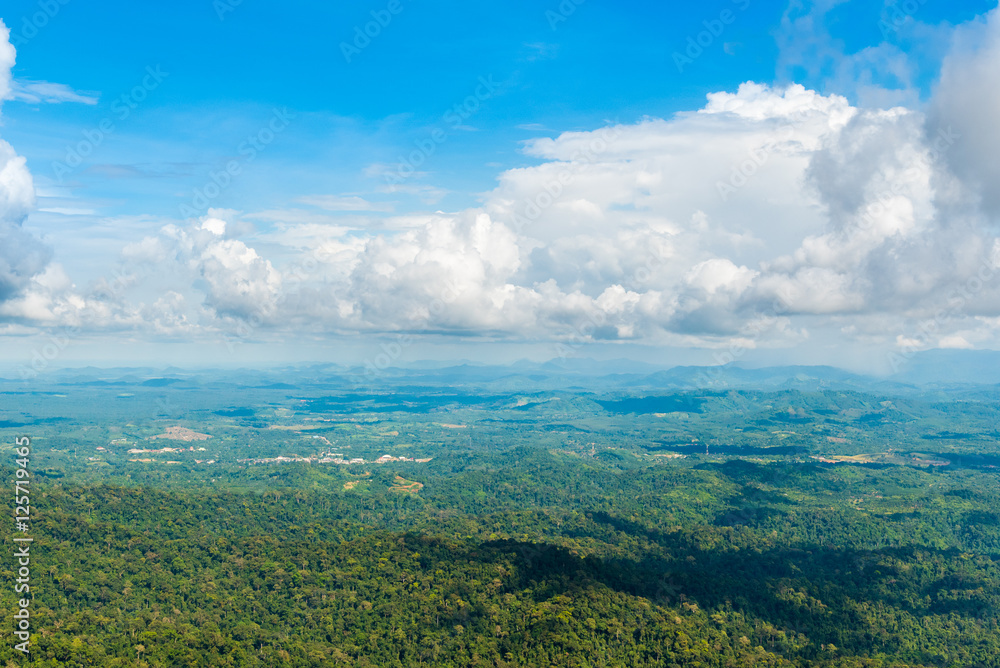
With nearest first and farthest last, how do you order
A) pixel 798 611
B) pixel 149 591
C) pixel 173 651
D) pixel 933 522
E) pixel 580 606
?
pixel 173 651, pixel 580 606, pixel 149 591, pixel 798 611, pixel 933 522

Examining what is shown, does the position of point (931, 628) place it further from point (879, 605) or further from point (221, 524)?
point (221, 524)

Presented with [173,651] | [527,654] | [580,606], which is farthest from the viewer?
[580,606]

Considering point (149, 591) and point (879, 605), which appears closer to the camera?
point (149, 591)

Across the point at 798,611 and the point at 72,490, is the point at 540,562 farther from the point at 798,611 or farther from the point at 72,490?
the point at 72,490

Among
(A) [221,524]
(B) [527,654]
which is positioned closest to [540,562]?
(B) [527,654]

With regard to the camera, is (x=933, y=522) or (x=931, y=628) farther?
(x=933, y=522)

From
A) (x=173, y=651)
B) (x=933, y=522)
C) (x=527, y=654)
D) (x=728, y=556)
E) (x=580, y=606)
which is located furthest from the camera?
(x=933, y=522)

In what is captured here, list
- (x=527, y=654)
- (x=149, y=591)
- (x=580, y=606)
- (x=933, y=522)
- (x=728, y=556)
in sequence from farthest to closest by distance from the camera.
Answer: (x=933, y=522) → (x=728, y=556) → (x=149, y=591) → (x=580, y=606) → (x=527, y=654)

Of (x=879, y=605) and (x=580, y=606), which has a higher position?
(x=580, y=606)

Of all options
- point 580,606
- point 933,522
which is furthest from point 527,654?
point 933,522
